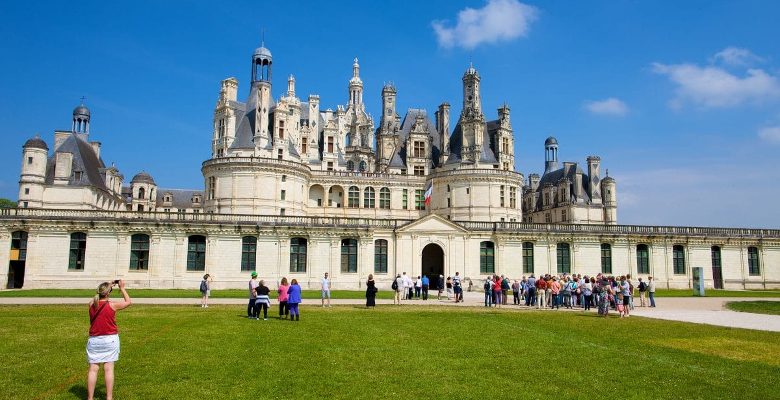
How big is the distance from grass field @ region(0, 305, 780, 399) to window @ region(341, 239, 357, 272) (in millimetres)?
26391

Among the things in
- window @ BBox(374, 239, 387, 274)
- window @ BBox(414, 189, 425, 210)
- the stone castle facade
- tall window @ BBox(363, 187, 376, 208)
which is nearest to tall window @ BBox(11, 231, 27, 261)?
the stone castle facade

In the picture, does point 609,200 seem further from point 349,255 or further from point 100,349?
point 100,349

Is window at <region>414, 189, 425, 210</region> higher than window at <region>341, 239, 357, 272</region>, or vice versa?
window at <region>414, 189, 425, 210</region>

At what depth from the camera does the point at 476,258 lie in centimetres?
4981

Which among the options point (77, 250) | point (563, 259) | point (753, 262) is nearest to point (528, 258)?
point (563, 259)

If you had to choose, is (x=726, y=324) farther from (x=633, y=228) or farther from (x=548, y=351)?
(x=633, y=228)

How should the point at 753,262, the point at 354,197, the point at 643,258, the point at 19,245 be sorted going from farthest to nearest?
the point at 354,197 → the point at 753,262 → the point at 643,258 → the point at 19,245

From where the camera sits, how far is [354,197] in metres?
69.4

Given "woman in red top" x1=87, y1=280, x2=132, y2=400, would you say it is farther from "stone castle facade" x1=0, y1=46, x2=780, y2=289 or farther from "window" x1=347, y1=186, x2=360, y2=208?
"window" x1=347, y1=186, x2=360, y2=208

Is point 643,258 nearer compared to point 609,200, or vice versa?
point 643,258

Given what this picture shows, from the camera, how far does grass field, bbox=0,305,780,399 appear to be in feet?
34.5

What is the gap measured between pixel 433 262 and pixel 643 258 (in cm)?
1966

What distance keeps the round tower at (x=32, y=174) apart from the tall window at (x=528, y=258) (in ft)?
156

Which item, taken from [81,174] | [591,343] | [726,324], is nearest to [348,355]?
[591,343]
